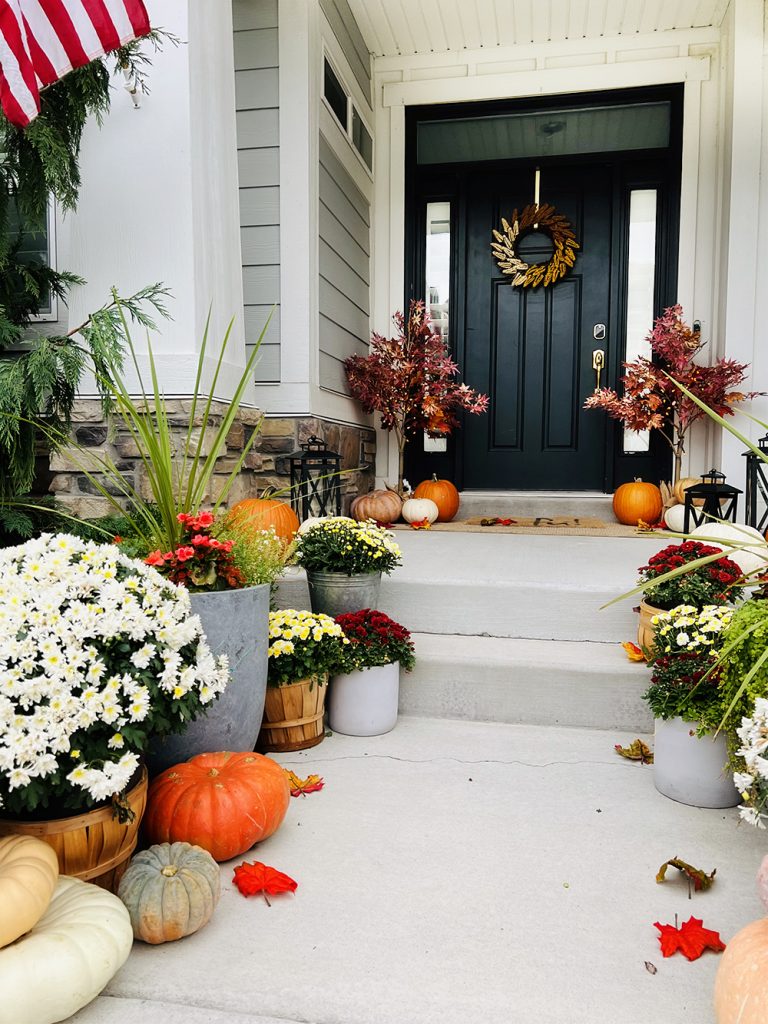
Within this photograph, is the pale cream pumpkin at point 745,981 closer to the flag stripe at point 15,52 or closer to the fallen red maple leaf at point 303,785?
the fallen red maple leaf at point 303,785

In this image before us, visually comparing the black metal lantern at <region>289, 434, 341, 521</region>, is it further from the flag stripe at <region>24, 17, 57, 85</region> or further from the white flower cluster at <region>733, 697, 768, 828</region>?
the white flower cluster at <region>733, 697, 768, 828</region>

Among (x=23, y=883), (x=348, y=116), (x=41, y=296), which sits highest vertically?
(x=348, y=116)

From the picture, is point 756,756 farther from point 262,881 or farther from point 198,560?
point 198,560

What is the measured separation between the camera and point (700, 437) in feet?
14.8

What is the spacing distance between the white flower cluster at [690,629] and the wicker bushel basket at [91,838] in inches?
51.5

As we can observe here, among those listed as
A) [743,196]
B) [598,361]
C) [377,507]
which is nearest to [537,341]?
[598,361]

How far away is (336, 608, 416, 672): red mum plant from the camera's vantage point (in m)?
2.17

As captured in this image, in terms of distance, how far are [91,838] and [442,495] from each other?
341cm

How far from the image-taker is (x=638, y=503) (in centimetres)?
426

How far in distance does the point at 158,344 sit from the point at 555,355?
9.59 feet

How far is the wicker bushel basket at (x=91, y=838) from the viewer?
1289mm

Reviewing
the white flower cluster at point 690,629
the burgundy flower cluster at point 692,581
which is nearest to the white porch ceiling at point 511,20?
the burgundy flower cluster at point 692,581

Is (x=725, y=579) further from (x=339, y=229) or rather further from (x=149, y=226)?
(x=339, y=229)

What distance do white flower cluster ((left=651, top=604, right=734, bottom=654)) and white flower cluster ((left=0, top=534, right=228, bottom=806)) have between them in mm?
1135
